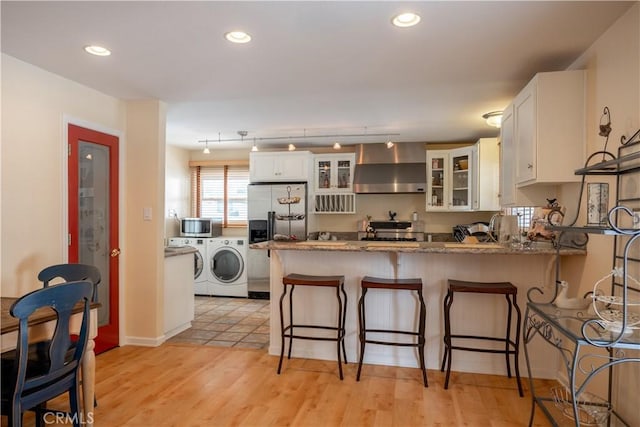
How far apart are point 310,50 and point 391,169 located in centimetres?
327

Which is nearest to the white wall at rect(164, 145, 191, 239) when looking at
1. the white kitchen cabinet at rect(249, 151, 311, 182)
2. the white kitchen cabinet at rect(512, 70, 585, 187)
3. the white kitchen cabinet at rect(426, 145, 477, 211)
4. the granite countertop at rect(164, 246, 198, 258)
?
the white kitchen cabinet at rect(249, 151, 311, 182)

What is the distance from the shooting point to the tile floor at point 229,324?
375cm

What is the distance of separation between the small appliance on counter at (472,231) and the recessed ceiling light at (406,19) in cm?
295

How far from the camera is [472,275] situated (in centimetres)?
302

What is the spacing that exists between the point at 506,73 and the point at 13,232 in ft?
12.4

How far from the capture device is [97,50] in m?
2.57

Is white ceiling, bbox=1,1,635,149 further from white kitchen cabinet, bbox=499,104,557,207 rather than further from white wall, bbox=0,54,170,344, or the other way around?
white kitchen cabinet, bbox=499,104,557,207

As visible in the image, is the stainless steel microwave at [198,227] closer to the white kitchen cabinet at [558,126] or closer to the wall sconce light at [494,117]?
the wall sconce light at [494,117]

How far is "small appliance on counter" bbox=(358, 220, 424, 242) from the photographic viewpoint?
577cm

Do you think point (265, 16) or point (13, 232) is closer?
point (265, 16)

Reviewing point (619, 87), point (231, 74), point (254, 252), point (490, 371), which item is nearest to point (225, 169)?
point (254, 252)

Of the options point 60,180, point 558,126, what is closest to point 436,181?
point 558,126

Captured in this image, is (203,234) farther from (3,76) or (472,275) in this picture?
(472,275)

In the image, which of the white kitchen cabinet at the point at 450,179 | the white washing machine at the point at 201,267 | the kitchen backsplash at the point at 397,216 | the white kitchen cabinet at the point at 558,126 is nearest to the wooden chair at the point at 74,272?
the white kitchen cabinet at the point at 558,126
